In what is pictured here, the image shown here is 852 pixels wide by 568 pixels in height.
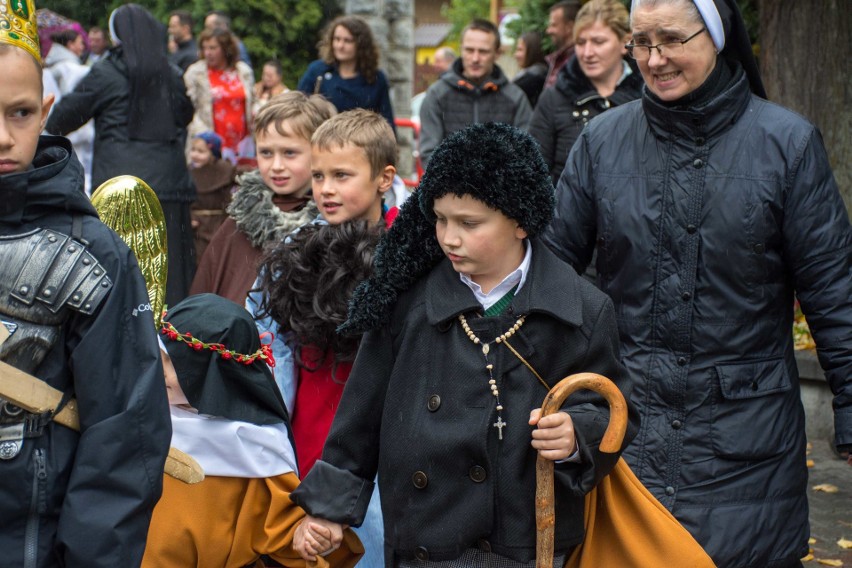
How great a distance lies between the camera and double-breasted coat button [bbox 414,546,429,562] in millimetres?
3164

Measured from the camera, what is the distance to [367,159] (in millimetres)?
4824

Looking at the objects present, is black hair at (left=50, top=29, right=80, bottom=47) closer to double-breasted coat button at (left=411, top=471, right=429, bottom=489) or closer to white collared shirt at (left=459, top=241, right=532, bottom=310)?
white collared shirt at (left=459, top=241, right=532, bottom=310)

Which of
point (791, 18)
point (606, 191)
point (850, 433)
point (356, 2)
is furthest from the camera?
point (356, 2)

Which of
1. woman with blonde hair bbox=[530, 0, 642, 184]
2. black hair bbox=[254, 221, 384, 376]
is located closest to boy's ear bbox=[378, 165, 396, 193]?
black hair bbox=[254, 221, 384, 376]

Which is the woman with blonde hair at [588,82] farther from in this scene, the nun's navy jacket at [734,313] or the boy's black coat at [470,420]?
the boy's black coat at [470,420]

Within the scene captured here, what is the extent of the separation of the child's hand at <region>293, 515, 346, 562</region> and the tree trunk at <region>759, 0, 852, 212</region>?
5.34 m

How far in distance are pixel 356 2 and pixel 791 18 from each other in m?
10.6

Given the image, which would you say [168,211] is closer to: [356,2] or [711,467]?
[711,467]

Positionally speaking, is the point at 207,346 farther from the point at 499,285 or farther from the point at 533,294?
the point at 533,294

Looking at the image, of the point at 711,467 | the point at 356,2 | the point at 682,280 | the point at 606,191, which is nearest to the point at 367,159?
the point at 606,191

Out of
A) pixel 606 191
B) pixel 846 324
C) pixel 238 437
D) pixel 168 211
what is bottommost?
pixel 168 211

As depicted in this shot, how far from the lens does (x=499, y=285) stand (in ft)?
10.8

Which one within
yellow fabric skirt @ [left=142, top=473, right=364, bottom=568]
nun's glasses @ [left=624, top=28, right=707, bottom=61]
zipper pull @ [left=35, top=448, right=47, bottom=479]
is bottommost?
yellow fabric skirt @ [left=142, top=473, right=364, bottom=568]

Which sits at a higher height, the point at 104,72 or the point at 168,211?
the point at 104,72
